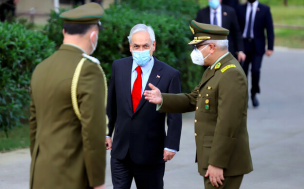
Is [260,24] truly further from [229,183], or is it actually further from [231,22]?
[229,183]

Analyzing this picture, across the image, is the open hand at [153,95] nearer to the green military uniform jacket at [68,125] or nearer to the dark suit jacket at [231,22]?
the green military uniform jacket at [68,125]

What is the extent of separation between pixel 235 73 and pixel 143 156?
108 centimetres

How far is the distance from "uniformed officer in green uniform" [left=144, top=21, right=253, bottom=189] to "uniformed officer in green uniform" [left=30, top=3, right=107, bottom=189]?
91 centimetres

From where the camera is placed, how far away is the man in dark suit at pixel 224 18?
885cm

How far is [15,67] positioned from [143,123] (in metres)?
3.61

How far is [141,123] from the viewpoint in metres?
3.94

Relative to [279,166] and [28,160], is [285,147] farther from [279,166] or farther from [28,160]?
[28,160]

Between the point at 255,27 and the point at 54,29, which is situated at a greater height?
the point at 54,29

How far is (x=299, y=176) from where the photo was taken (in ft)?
18.6

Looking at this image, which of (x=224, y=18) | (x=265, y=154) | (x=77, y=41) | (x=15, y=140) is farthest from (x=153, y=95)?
(x=224, y=18)

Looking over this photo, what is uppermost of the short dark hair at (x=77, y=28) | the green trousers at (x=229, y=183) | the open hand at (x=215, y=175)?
the short dark hair at (x=77, y=28)

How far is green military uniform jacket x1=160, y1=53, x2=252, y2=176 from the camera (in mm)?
3268

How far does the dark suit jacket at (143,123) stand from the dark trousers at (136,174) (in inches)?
2.6

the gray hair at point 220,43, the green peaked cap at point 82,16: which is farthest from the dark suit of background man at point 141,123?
the green peaked cap at point 82,16
